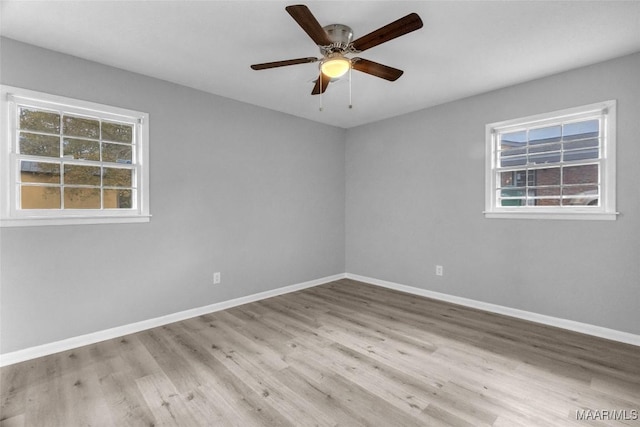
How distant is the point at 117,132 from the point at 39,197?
870mm

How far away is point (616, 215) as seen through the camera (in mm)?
2758

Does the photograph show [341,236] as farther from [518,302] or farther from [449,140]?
[518,302]

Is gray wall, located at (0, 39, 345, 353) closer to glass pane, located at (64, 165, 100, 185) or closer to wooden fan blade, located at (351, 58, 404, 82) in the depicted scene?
glass pane, located at (64, 165, 100, 185)

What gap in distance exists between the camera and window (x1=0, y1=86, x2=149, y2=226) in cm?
243

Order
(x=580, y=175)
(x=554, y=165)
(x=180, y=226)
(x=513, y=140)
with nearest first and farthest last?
(x=580, y=175) < (x=554, y=165) < (x=180, y=226) < (x=513, y=140)

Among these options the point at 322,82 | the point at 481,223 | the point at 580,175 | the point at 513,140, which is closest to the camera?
the point at 322,82

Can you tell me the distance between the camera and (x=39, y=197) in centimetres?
256

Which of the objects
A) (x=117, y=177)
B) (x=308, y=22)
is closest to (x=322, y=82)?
(x=308, y=22)

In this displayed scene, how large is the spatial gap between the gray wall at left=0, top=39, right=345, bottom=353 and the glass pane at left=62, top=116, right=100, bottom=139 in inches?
8.4

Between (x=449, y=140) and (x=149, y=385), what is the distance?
158 inches

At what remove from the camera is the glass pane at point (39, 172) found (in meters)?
2.49

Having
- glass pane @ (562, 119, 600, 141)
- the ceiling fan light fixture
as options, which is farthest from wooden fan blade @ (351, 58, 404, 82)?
glass pane @ (562, 119, 600, 141)

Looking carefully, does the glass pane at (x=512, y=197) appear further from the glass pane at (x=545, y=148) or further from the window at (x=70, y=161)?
the window at (x=70, y=161)
